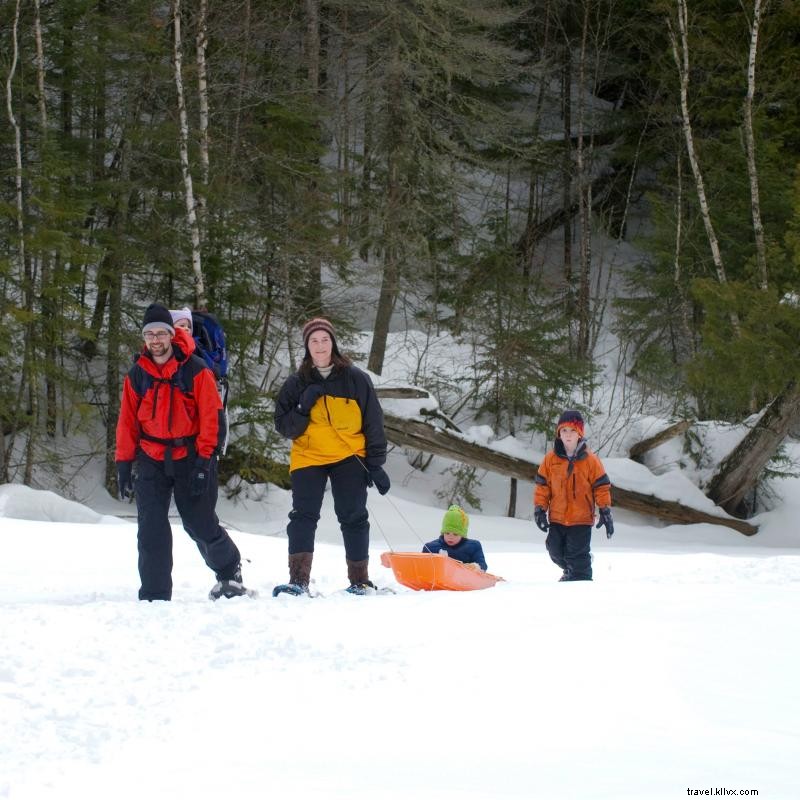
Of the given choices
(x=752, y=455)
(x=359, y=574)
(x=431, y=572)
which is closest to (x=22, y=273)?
(x=359, y=574)

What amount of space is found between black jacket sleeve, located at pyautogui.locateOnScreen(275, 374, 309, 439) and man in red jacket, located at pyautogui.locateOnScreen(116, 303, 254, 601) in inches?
21.1

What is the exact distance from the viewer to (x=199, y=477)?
231 inches

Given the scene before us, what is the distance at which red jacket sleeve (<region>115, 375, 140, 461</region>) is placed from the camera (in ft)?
19.2

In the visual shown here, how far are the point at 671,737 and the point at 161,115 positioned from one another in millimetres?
17348

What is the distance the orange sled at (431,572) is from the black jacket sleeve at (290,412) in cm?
121

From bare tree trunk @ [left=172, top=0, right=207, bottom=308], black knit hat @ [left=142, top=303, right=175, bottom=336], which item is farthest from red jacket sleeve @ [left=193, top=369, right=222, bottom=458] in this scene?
bare tree trunk @ [left=172, top=0, right=207, bottom=308]

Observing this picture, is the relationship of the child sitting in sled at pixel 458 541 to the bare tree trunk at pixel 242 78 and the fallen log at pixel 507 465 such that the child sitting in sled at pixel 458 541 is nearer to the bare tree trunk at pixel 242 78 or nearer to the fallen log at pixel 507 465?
the fallen log at pixel 507 465

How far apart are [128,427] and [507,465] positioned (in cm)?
1109

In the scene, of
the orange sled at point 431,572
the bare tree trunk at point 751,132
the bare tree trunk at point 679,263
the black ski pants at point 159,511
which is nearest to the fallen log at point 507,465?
the bare tree trunk at point 751,132

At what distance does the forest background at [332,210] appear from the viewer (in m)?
14.9

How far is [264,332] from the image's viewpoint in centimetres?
1723

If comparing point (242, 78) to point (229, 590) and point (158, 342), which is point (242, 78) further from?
point (229, 590)

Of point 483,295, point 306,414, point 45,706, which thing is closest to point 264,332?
point 483,295

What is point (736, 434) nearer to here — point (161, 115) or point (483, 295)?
point (483, 295)
